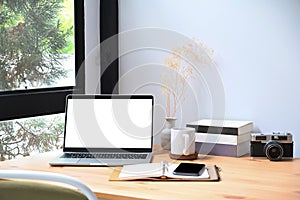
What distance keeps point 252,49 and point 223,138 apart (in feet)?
1.45

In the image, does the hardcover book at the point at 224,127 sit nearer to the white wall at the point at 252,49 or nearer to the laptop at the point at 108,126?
the white wall at the point at 252,49

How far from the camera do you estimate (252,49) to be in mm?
2260

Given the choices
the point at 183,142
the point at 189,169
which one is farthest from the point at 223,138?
the point at 189,169

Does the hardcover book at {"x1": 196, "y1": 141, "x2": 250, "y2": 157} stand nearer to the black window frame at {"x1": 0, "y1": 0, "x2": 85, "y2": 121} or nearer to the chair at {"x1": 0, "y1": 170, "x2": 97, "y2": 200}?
the black window frame at {"x1": 0, "y1": 0, "x2": 85, "y2": 121}

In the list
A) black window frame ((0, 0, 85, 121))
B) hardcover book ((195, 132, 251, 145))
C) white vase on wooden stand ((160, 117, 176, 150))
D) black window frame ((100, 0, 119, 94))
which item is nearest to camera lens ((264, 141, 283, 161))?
hardcover book ((195, 132, 251, 145))

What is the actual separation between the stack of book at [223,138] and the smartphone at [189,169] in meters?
0.26

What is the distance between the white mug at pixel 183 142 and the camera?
2066 millimetres

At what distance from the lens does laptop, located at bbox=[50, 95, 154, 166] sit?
215 centimetres

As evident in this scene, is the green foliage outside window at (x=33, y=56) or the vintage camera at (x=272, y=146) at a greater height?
the green foliage outside window at (x=33, y=56)

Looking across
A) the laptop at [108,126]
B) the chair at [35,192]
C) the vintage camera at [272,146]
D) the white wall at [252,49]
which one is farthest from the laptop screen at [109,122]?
the chair at [35,192]

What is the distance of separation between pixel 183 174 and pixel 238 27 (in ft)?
2.73

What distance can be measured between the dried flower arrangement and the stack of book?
0.98 feet

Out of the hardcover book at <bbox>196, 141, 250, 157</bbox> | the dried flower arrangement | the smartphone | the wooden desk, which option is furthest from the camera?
the dried flower arrangement

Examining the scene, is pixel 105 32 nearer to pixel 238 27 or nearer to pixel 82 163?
pixel 238 27
